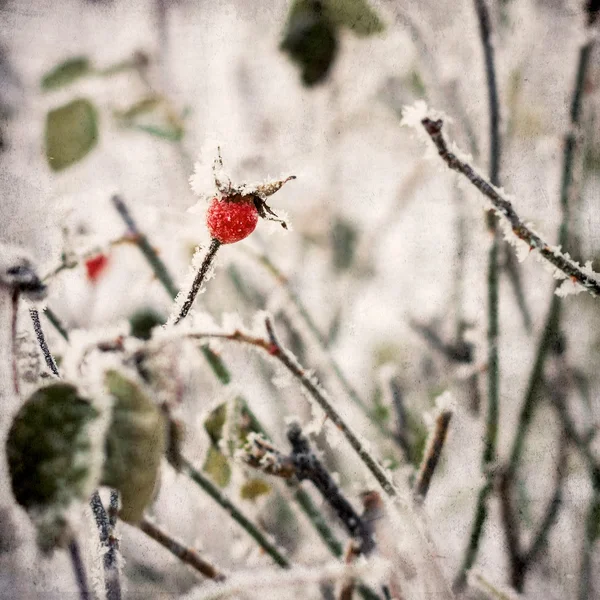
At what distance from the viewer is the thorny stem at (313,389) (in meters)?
0.51

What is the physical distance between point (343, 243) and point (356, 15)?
3.17 feet

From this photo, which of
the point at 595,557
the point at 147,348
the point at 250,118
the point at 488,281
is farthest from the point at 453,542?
the point at 250,118

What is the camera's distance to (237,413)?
60cm

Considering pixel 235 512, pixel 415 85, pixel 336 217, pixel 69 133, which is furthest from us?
pixel 336 217

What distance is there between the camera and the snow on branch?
0.41 m

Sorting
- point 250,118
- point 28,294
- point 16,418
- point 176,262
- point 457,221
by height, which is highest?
point 250,118

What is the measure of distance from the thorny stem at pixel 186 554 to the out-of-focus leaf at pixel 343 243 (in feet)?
4.29

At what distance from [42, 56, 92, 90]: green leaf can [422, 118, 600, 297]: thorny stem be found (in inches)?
40.0

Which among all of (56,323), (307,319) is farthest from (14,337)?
(307,319)

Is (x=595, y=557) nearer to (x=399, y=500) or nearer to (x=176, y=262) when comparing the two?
(x=399, y=500)

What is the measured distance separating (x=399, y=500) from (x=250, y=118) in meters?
1.74

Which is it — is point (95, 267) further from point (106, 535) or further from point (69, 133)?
point (106, 535)

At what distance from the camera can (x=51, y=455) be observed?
344 mm

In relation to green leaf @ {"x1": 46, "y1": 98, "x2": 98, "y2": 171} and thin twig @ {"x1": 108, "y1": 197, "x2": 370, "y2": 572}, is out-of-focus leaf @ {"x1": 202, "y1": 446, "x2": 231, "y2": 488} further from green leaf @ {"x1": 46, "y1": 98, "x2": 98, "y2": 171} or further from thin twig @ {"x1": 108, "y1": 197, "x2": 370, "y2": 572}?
green leaf @ {"x1": 46, "y1": 98, "x2": 98, "y2": 171}
